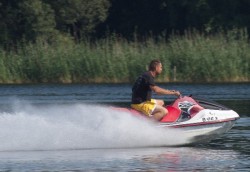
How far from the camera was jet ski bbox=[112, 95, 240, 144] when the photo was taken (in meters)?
19.1

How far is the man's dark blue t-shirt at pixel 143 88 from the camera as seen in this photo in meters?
19.0

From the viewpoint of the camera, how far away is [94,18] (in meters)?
58.8

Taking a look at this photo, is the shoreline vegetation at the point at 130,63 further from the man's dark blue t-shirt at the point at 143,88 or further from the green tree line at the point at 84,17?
the man's dark blue t-shirt at the point at 143,88

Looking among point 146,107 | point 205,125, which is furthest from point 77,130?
point 205,125

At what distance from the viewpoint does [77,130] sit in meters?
18.8

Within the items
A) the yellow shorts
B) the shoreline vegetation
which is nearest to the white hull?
the yellow shorts

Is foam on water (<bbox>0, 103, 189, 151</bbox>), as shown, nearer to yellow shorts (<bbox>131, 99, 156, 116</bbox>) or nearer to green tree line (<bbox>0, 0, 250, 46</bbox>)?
yellow shorts (<bbox>131, 99, 156, 116</bbox>)

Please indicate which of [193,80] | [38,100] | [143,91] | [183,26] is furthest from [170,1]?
[143,91]

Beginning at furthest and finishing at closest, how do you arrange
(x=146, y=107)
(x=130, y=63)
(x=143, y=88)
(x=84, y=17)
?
1. (x=84, y=17)
2. (x=130, y=63)
3. (x=143, y=88)
4. (x=146, y=107)

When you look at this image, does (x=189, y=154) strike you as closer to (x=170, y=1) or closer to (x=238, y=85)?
(x=238, y=85)

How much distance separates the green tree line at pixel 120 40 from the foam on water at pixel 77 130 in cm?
2354

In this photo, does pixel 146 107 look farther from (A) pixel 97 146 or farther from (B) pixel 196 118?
(A) pixel 97 146

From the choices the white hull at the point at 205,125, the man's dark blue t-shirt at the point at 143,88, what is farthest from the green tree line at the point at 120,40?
the man's dark blue t-shirt at the point at 143,88

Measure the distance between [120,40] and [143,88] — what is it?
4219 cm
